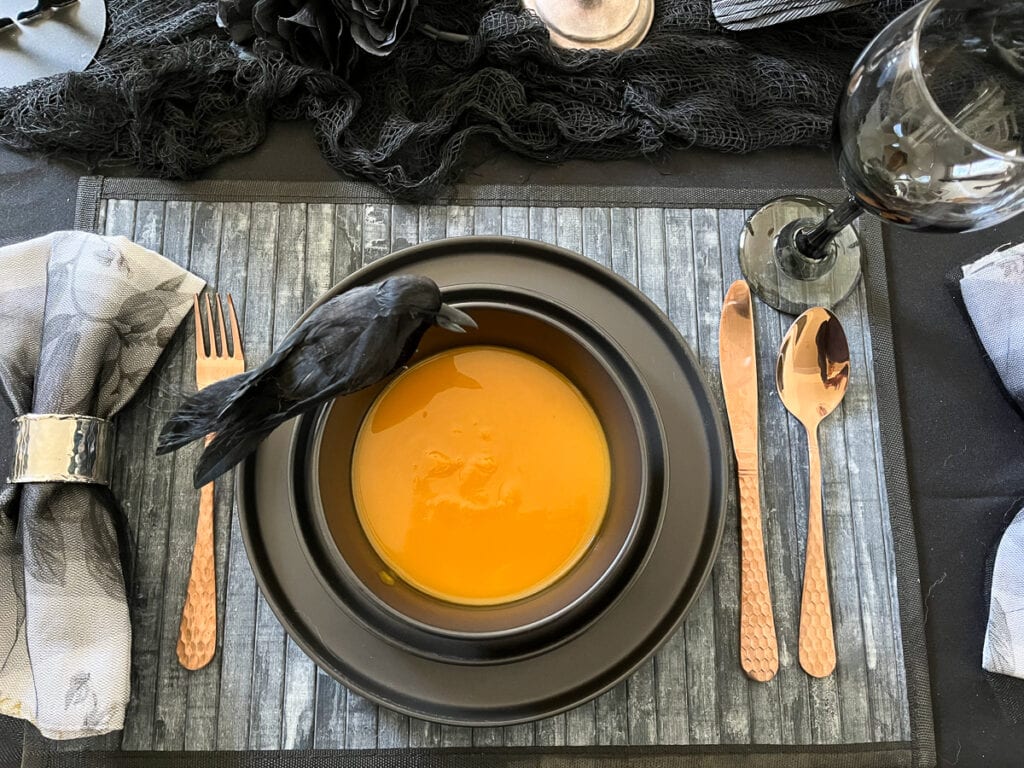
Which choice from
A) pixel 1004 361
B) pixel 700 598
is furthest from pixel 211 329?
pixel 1004 361

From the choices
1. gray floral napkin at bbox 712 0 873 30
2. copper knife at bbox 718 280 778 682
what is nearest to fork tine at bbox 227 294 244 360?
copper knife at bbox 718 280 778 682

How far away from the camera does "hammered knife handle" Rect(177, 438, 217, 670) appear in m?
0.63

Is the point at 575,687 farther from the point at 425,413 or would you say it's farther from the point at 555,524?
the point at 425,413

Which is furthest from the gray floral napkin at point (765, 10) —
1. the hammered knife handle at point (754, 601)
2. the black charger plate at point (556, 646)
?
the hammered knife handle at point (754, 601)

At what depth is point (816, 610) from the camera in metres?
0.65

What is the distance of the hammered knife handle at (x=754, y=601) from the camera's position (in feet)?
2.09

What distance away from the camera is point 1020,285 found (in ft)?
2.36

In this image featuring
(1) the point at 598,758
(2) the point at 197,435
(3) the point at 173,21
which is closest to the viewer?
(2) the point at 197,435

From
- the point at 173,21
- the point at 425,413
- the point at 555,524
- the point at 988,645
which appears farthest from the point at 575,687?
the point at 173,21

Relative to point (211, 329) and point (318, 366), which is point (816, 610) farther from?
point (211, 329)

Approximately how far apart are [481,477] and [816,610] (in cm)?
33

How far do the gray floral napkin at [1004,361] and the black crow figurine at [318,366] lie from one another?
1.73 ft

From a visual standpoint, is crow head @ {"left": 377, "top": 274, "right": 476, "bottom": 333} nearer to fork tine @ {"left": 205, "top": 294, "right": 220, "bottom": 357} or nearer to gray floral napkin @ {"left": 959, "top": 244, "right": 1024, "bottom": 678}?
fork tine @ {"left": 205, "top": 294, "right": 220, "bottom": 357}

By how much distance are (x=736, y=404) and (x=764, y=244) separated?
17 cm
